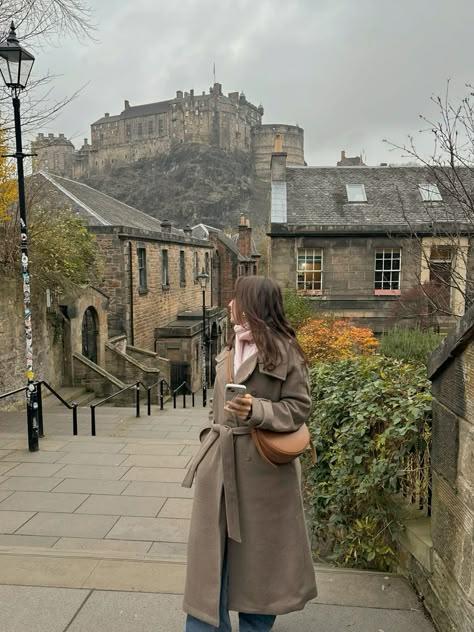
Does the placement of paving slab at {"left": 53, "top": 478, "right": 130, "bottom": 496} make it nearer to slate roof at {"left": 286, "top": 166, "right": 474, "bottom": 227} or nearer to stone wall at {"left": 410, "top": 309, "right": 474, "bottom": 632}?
stone wall at {"left": 410, "top": 309, "right": 474, "bottom": 632}

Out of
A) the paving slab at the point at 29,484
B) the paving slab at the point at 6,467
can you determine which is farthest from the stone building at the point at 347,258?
the paving slab at the point at 29,484

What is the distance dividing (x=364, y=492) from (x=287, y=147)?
361 feet

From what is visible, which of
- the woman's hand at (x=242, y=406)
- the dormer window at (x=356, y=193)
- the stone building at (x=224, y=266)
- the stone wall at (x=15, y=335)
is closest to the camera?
the woman's hand at (x=242, y=406)

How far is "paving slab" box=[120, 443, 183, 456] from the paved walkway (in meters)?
0.01

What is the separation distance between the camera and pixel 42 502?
4844 millimetres

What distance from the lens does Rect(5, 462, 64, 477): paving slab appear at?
568 centimetres

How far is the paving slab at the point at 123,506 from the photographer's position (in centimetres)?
465

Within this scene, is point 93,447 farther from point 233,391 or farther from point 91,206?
point 91,206

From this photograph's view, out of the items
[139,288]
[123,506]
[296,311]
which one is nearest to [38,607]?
[123,506]

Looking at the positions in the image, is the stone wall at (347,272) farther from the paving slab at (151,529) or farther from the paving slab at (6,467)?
the paving slab at (151,529)

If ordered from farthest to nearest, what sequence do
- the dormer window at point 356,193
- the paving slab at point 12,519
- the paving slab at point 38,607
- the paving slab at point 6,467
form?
1. the dormer window at point 356,193
2. the paving slab at point 6,467
3. the paving slab at point 12,519
4. the paving slab at point 38,607

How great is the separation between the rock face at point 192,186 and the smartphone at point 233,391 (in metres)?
88.8

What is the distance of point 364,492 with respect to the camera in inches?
133

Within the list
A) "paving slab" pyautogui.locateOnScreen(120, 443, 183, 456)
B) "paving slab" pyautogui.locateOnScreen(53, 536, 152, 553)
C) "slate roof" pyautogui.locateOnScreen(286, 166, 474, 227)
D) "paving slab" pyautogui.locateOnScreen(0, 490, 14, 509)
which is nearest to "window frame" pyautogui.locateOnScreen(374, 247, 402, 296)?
"slate roof" pyautogui.locateOnScreen(286, 166, 474, 227)
